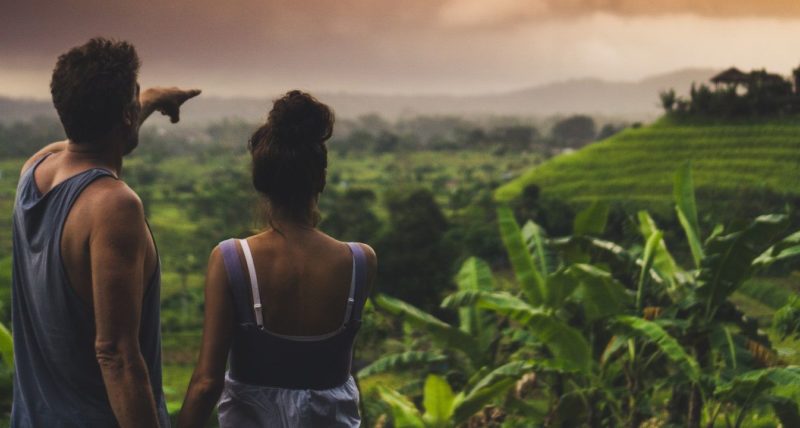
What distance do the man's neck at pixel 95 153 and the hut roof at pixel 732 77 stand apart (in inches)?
1474

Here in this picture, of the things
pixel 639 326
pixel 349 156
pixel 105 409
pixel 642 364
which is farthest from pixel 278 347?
pixel 349 156

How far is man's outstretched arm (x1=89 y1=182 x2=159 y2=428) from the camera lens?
1.56 metres

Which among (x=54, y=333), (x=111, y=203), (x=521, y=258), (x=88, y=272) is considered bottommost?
(x=521, y=258)

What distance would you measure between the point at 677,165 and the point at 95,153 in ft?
133

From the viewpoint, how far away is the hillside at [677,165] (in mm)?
35156

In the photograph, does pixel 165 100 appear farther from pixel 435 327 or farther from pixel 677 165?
pixel 677 165

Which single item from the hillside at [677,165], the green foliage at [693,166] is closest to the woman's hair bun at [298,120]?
the hillside at [677,165]

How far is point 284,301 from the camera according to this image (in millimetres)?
1694

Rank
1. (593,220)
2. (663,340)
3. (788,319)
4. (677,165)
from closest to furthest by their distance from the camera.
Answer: (663,340) < (788,319) < (593,220) < (677,165)

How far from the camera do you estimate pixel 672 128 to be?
41.8 meters

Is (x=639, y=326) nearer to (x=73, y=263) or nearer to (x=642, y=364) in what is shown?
(x=642, y=364)

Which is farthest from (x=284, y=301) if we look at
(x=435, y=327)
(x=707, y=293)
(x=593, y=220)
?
(x=593, y=220)

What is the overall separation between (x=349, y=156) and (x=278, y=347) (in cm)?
8359

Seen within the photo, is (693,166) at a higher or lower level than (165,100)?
lower
